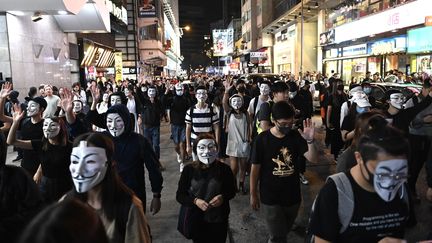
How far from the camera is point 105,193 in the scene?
9.14ft

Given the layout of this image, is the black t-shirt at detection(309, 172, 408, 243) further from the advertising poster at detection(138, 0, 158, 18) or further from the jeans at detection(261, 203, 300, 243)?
the advertising poster at detection(138, 0, 158, 18)

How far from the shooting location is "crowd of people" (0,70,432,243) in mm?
2367

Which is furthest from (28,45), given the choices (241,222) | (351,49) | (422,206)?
(351,49)

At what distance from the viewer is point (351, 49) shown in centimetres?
2648

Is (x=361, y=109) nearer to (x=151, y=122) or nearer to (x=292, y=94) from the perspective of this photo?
(x=292, y=94)

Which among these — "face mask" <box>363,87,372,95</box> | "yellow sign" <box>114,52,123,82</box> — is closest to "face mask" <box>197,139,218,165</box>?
"face mask" <box>363,87,372,95</box>

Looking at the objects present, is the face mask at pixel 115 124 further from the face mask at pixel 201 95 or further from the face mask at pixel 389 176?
the face mask at pixel 201 95

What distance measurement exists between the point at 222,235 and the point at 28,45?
54.3ft

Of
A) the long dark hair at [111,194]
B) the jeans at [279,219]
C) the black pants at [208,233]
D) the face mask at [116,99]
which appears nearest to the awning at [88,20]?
the face mask at [116,99]

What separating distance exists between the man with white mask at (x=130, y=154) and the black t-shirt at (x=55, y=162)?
55 cm

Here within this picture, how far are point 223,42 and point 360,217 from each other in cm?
9623

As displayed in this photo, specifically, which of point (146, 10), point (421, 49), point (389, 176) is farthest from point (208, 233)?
point (146, 10)

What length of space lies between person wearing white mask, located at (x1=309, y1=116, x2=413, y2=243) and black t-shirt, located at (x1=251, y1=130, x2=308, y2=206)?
1.86 meters

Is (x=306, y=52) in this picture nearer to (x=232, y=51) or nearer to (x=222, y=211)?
(x=222, y=211)
